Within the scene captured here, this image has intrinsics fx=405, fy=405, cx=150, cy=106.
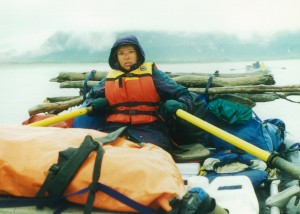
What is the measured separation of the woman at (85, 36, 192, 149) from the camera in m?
4.66

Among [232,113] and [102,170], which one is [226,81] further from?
[102,170]

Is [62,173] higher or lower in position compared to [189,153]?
higher

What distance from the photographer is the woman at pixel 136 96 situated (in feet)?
15.3

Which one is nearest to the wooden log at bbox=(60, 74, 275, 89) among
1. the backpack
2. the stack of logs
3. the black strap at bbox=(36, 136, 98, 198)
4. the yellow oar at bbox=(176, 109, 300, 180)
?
the stack of logs

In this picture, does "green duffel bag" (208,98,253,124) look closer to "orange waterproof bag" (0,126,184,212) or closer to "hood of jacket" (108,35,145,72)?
"hood of jacket" (108,35,145,72)

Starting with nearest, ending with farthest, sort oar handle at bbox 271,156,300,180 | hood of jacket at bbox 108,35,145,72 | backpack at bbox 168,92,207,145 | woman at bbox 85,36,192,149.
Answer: oar handle at bbox 271,156,300,180, woman at bbox 85,36,192,149, hood of jacket at bbox 108,35,145,72, backpack at bbox 168,92,207,145

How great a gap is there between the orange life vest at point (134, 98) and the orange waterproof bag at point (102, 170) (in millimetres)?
1712

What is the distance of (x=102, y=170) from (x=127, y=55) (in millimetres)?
2628

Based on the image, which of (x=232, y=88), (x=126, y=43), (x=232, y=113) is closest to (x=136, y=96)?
(x=126, y=43)

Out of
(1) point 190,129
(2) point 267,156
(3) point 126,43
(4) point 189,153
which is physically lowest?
(4) point 189,153

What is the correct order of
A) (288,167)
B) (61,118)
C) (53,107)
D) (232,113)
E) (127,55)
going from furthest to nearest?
(53,107), (232,113), (127,55), (61,118), (288,167)

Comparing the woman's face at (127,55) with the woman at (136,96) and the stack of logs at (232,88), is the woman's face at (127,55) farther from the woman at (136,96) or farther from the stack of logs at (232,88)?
the stack of logs at (232,88)

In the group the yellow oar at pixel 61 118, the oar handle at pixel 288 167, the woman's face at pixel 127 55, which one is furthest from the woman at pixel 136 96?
the oar handle at pixel 288 167

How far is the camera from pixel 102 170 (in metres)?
2.49
